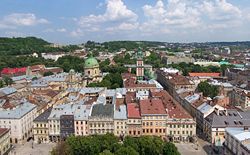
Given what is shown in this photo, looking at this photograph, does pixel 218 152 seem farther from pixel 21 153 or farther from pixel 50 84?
pixel 50 84

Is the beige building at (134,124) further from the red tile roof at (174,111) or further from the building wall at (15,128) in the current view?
the building wall at (15,128)

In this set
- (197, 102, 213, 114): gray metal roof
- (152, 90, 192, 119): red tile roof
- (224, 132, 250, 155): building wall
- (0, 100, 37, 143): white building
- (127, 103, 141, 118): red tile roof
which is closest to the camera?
(224, 132, 250, 155): building wall

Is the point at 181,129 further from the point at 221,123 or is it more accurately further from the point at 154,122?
the point at 221,123

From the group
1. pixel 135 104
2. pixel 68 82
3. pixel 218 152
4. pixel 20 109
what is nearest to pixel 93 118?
pixel 135 104

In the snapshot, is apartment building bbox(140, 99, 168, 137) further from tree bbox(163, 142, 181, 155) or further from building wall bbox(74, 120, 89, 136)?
tree bbox(163, 142, 181, 155)

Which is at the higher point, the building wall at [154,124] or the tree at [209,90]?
the tree at [209,90]

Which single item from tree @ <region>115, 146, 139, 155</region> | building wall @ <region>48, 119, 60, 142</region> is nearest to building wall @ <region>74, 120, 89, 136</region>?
building wall @ <region>48, 119, 60, 142</region>

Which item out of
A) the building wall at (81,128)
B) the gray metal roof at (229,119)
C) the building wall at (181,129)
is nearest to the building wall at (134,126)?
the building wall at (181,129)
